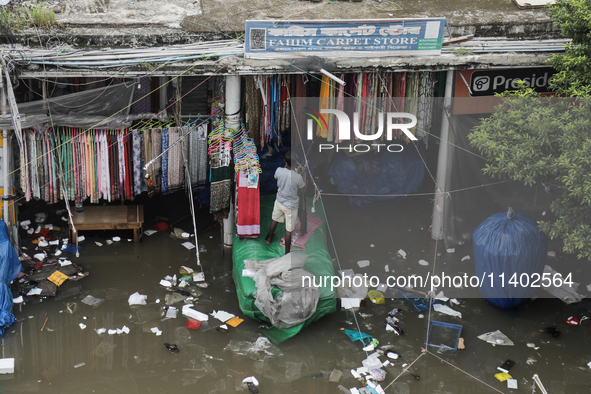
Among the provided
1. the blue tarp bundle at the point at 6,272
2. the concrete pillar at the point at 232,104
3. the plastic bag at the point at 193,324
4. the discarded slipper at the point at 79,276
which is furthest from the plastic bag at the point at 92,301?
the concrete pillar at the point at 232,104

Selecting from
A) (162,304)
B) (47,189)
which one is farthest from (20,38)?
(162,304)

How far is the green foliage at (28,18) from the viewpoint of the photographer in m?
8.72

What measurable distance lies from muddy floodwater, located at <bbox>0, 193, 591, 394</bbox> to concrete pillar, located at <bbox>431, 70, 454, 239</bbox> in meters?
0.73

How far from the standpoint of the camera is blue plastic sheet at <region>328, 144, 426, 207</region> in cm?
1095

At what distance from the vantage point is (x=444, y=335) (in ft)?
26.8

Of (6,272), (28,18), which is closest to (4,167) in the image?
(6,272)

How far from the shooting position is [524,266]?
850 centimetres

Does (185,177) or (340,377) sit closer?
(340,377)

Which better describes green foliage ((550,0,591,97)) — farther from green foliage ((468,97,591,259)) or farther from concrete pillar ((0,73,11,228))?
concrete pillar ((0,73,11,228))

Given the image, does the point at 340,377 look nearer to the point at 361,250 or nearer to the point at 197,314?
the point at 197,314

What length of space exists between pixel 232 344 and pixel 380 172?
441 cm

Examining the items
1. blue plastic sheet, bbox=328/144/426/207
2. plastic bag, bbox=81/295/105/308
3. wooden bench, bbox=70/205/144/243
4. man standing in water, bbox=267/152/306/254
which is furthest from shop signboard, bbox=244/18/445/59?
plastic bag, bbox=81/295/105/308

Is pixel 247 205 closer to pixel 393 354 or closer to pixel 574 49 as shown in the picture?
pixel 393 354

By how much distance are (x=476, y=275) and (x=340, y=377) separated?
276 centimetres
